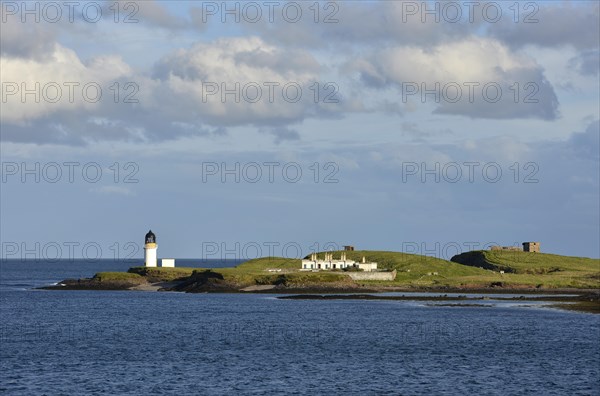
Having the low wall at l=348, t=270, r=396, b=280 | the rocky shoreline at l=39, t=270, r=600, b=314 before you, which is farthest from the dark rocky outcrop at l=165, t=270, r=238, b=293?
the low wall at l=348, t=270, r=396, b=280

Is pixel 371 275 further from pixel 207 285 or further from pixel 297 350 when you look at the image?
pixel 297 350

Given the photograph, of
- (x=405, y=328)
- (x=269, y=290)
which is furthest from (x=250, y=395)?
(x=269, y=290)

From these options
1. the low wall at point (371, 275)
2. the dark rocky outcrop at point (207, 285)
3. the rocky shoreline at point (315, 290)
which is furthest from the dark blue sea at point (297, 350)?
the low wall at point (371, 275)

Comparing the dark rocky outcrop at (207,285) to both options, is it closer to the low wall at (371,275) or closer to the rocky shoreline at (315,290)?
the rocky shoreline at (315,290)

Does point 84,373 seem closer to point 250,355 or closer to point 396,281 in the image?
point 250,355

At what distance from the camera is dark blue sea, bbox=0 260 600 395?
2734 inches

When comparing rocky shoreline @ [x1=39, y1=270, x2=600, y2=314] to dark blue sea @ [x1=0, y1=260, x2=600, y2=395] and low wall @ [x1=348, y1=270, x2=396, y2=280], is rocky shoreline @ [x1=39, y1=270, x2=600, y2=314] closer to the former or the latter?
low wall @ [x1=348, y1=270, x2=396, y2=280]

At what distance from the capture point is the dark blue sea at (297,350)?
69.4 metres

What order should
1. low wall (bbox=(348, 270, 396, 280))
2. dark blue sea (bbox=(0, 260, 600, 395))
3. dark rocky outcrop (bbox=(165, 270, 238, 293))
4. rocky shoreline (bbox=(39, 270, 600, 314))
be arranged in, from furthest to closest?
low wall (bbox=(348, 270, 396, 280)), dark rocky outcrop (bbox=(165, 270, 238, 293)), rocky shoreline (bbox=(39, 270, 600, 314)), dark blue sea (bbox=(0, 260, 600, 395))

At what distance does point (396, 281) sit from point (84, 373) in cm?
12507

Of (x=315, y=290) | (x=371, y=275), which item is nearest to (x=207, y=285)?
(x=315, y=290)

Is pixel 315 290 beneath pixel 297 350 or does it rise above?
above

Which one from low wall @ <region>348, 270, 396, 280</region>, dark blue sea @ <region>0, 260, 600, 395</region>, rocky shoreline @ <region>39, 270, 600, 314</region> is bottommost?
dark blue sea @ <region>0, 260, 600, 395</region>

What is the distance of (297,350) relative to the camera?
89.8m
